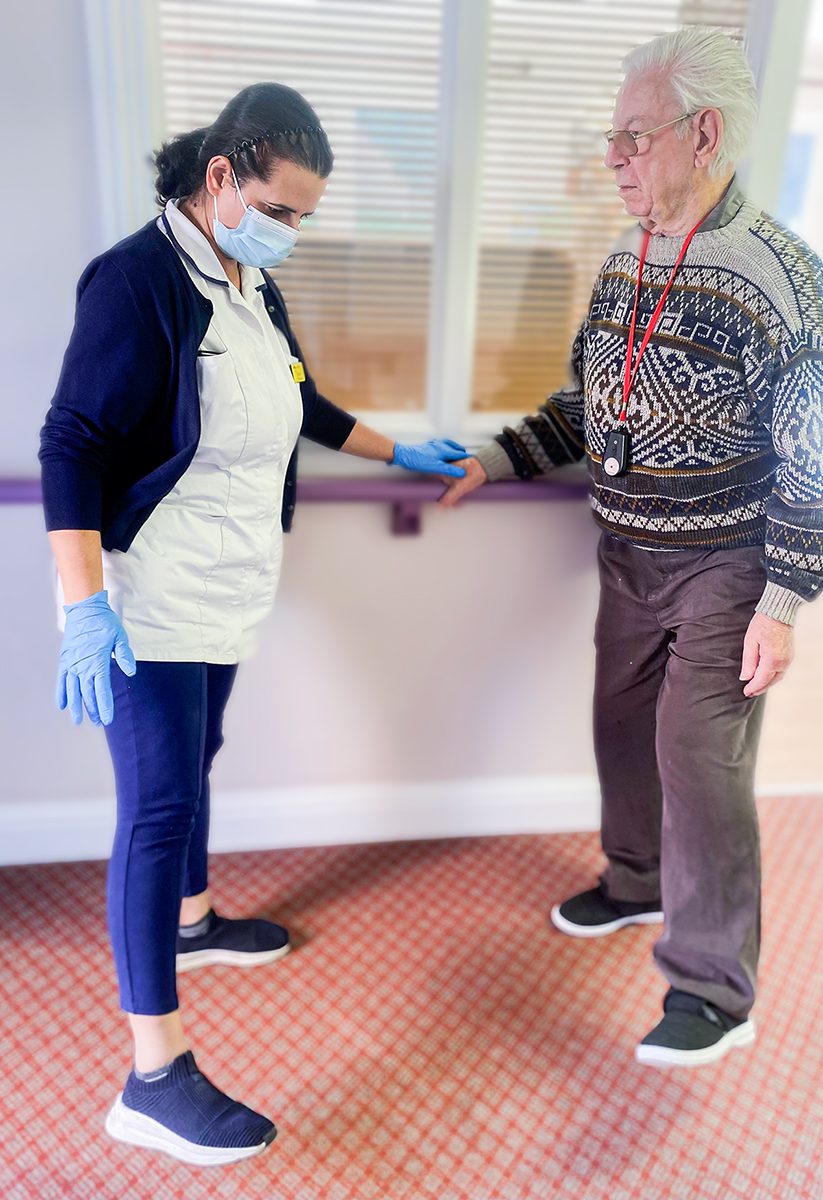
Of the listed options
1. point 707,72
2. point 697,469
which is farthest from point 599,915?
point 707,72

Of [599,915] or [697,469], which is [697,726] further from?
[599,915]

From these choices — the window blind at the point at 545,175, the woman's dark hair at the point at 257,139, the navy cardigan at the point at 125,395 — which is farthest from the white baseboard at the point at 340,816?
the woman's dark hair at the point at 257,139

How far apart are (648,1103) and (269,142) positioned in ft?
4.85

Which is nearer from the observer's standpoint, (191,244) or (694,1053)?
(191,244)

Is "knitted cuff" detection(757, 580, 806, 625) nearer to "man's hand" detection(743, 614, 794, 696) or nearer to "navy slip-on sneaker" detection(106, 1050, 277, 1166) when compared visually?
"man's hand" detection(743, 614, 794, 696)

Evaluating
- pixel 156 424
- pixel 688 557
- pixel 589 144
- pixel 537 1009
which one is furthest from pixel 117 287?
pixel 537 1009

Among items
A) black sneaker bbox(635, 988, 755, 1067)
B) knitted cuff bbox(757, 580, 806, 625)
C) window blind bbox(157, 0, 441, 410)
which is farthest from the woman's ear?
black sneaker bbox(635, 988, 755, 1067)

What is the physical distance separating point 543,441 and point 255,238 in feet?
2.15

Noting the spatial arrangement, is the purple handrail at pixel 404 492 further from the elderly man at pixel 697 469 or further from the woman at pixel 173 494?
the woman at pixel 173 494

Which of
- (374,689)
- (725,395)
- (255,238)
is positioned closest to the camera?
(255,238)

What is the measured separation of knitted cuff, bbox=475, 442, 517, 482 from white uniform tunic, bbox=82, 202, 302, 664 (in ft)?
1.51

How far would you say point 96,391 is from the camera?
1.04 metres

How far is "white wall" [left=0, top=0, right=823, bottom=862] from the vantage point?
5.83 ft

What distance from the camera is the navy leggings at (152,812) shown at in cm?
120
